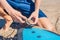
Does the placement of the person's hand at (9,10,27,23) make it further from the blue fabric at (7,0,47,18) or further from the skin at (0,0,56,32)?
the blue fabric at (7,0,47,18)

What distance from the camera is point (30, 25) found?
6.85 ft

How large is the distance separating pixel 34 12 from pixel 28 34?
0.38 m

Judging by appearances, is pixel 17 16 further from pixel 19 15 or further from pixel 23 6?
pixel 23 6

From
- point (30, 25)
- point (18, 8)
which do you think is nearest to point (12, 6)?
point (18, 8)

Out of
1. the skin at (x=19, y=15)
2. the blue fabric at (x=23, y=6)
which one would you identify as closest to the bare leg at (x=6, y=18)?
the skin at (x=19, y=15)

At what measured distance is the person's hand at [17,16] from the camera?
7.18 feet

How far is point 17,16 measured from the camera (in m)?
2.23

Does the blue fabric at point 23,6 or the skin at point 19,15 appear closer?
the skin at point 19,15

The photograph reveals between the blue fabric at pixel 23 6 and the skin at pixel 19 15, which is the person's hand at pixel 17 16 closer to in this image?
the skin at pixel 19 15

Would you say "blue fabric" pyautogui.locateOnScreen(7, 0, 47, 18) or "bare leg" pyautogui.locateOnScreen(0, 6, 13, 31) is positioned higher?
"blue fabric" pyautogui.locateOnScreen(7, 0, 47, 18)

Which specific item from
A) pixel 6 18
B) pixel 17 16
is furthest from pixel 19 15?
pixel 6 18

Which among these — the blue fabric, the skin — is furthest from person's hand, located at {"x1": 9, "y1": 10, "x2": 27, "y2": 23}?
the blue fabric

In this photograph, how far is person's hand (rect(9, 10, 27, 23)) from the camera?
2.19 meters

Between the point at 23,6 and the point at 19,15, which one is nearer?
the point at 19,15
